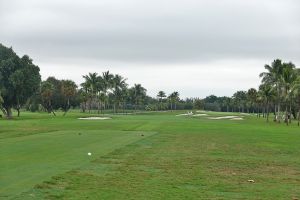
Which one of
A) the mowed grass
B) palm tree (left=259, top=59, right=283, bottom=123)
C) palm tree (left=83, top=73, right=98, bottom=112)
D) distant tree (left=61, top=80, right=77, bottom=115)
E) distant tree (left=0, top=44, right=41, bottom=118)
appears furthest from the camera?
palm tree (left=83, top=73, right=98, bottom=112)

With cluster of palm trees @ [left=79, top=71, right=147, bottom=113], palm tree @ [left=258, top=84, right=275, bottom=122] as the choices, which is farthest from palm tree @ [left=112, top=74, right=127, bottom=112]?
palm tree @ [left=258, top=84, right=275, bottom=122]

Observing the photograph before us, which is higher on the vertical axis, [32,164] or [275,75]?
[275,75]

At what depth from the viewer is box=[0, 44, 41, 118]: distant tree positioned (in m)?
102

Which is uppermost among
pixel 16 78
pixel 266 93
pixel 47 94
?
pixel 16 78

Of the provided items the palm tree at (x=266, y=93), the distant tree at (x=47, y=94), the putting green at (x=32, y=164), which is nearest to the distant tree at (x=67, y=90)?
the distant tree at (x=47, y=94)

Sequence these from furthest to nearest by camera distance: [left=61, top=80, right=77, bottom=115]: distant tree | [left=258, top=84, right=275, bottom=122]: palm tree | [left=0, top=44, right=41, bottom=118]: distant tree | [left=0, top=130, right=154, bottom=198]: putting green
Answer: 1. [left=61, top=80, right=77, bottom=115]: distant tree
2. [left=258, top=84, right=275, bottom=122]: palm tree
3. [left=0, top=44, right=41, bottom=118]: distant tree
4. [left=0, top=130, right=154, bottom=198]: putting green

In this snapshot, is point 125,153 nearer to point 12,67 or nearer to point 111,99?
point 12,67

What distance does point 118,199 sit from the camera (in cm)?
1339

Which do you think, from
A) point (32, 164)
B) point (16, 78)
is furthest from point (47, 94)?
point (32, 164)

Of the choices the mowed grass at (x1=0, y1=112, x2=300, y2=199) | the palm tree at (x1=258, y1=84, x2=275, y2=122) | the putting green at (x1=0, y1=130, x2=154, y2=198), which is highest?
the palm tree at (x1=258, y1=84, x2=275, y2=122)

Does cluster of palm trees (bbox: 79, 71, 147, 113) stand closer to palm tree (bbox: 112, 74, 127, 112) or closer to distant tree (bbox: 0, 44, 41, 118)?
palm tree (bbox: 112, 74, 127, 112)

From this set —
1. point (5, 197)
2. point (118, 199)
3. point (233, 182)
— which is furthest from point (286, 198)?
point (5, 197)

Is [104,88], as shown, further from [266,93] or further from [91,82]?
[266,93]

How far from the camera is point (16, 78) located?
100 metres
